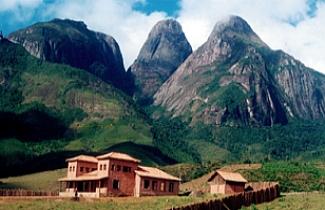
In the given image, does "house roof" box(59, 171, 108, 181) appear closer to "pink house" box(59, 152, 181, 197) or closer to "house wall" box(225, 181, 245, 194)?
"pink house" box(59, 152, 181, 197)

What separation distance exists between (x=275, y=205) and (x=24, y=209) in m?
26.6

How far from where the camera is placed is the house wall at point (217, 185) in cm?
8081

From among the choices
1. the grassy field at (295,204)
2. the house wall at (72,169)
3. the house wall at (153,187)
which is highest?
the house wall at (72,169)

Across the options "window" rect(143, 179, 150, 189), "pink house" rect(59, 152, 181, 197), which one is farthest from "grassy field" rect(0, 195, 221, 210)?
"window" rect(143, 179, 150, 189)

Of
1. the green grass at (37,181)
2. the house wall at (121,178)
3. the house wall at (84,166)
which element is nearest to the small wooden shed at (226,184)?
the house wall at (121,178)

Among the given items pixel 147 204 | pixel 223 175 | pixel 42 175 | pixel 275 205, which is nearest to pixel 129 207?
pixel 147 204

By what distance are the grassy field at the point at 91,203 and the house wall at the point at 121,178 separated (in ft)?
29.6

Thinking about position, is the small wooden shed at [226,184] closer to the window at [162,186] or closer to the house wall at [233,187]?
the house wall at [233,187]

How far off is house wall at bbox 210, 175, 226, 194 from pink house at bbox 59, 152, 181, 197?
5.78m

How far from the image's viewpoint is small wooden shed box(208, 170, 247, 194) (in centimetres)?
8075

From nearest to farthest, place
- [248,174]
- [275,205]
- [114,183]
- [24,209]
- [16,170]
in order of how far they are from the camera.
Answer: [24,209] < [275,205] < [114,183] < [248,174] < [16,170]

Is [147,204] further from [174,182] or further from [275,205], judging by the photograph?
[174,182]

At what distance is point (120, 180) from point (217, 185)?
13.0m

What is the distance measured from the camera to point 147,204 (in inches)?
2534
